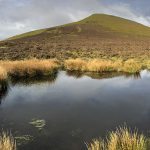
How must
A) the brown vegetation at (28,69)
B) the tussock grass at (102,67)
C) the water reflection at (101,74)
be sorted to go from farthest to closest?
the tussock grass at (102,67)
the water reflection at (101,74)
the brown vegetation at (28,69)

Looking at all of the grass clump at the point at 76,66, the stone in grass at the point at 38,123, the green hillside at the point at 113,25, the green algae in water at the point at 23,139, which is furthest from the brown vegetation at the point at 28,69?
the green hillside at the point at 113,25

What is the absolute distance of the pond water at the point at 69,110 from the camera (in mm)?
11131

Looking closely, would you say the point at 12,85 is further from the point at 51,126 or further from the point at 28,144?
the point at 28,144

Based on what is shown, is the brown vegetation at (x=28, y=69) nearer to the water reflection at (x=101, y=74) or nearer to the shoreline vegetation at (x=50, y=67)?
the shoreline vegetation at (x=50, y=67)

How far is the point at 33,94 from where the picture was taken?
750 inches

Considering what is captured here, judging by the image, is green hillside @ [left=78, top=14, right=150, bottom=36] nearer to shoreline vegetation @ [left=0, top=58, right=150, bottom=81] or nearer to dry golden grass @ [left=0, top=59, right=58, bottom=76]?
shoreline vegetation @ [left=0, top=58, right=150, bottom=81]

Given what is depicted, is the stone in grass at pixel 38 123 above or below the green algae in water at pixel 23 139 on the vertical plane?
above

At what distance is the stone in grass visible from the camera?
12.2 m

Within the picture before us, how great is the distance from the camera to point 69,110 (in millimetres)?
14789

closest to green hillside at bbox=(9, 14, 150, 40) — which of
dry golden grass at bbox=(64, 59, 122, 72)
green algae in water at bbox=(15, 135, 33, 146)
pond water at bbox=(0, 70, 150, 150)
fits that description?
A: dry golden grass at bbox=(64, 59, 122, 72)

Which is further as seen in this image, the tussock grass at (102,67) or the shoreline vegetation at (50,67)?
the tussock grass at (102,67)

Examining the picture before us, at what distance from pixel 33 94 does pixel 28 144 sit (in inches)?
348

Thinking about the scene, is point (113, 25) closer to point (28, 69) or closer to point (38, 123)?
point (28, 69)

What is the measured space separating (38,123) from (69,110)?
8.14 ft
